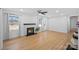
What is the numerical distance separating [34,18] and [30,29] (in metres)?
0.32

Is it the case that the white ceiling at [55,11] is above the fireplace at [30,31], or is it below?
above

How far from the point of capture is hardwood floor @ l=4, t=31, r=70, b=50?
1874mm

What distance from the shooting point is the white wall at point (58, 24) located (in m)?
2.02

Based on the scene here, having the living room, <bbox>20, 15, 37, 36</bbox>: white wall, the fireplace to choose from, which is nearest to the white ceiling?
the living room

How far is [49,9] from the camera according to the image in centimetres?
184

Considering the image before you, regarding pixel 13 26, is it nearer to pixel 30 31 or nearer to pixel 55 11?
pixel 30 31

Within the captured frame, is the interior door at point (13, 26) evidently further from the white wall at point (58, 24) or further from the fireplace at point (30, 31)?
the white wall at point (58, 24)

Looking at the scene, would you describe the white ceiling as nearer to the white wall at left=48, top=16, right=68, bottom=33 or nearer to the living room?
the living room

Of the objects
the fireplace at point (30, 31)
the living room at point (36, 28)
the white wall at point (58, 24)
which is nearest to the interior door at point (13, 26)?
the living room at point (36, 28)

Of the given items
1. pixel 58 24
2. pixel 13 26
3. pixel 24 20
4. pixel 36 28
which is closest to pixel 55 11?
pixel 58 24

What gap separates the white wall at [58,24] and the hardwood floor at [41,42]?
112mm

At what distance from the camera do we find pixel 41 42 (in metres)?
1.97
